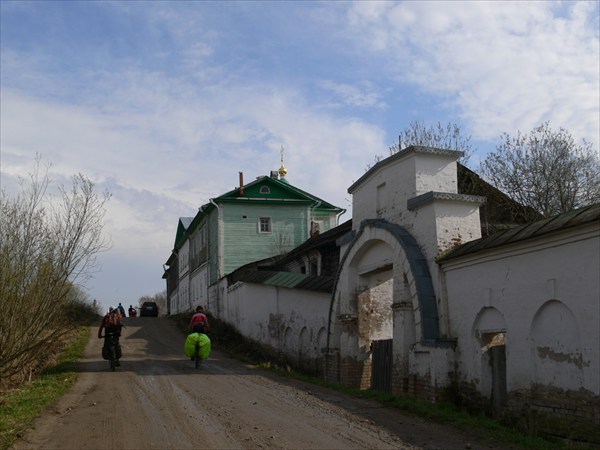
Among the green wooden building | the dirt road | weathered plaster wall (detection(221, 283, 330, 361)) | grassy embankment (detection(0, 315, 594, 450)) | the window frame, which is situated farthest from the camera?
the window frame

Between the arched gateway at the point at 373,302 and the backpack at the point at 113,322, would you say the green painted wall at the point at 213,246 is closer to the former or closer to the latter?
the backpack at the point at 113,322

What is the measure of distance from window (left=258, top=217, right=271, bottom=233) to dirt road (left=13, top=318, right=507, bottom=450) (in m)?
23.9

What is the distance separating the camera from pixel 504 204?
2494 cm

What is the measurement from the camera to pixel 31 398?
11547 millimetres

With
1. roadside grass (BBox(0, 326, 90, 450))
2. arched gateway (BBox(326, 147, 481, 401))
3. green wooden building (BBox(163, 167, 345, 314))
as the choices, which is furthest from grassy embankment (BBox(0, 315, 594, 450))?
green wooden building (BBox(163, 167, 345, 314))

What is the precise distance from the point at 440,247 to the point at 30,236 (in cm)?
789

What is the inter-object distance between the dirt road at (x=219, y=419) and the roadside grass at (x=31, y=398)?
20cm

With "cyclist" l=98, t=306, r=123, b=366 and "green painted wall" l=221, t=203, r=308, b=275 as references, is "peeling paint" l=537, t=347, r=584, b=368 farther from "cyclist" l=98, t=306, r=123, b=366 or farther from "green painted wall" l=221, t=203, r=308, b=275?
"green painted wall" l=221, t=203, r=308, b=275

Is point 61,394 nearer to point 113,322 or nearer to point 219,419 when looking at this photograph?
point 219,419

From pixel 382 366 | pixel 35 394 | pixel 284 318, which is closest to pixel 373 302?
pixel 382 366

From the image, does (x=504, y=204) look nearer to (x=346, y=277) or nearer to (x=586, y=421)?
(x=346, y=277)

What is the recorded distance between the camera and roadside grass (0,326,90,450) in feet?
29.0

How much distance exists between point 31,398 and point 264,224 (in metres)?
27.8

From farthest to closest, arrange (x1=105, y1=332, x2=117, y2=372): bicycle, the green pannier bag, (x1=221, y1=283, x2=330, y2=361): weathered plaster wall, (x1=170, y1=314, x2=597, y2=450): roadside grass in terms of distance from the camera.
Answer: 1. (x1=221, y1=283, x2=330, y2=361): weathered plaster wall
2. the green pannier bag
3. (x1=105, y1=332, x2=117, y2=372): bicycle
4. (x1=170, y1=314, x2=597, y2=450): roadside grass
